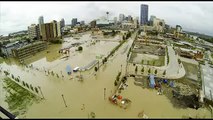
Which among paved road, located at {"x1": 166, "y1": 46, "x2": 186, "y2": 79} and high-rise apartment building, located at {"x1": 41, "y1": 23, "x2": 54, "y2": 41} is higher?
high-rise apartment building, located at {"x1": 41, "y1": 23, "x2": 54, "y2": 41}

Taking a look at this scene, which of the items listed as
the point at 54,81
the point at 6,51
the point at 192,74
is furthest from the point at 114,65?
the point at 6,51

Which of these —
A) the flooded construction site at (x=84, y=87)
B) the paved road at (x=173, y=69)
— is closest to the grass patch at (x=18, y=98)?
the flooded construction site at (x=84, y=87)

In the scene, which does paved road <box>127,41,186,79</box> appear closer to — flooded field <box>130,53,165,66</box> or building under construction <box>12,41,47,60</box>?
flooded field <box>130,53,165,66</box>

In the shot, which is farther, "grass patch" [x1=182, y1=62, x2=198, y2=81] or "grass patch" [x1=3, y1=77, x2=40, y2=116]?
"grass patch" [x1=182, y1=62, x2=198, y2=81]

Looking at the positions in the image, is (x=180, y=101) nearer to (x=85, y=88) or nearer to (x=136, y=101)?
(x=136, y=101)

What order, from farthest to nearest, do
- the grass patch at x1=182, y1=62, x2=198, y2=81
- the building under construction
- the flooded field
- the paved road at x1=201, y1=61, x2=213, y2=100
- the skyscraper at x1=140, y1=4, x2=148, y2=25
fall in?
the skyscraper at x1=140, y1=4, x2=148, y2=25
the building under construction
the flooded field
the grass patch at x1=182, y1=62, x2=198, y2=81
the paved road at x1=201, y1=61, x2=213, y2=100

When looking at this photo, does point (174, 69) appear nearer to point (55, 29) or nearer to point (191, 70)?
point (191, 70)

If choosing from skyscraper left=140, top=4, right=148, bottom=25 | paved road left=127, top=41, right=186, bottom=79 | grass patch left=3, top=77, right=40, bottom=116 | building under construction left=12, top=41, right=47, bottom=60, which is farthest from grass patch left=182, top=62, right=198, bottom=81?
skyscraper left=140, top=4, right=148, bottom=25

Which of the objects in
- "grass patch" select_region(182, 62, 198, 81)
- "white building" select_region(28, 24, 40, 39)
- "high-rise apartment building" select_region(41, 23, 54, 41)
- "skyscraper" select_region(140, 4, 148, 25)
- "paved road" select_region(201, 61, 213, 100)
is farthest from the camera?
"skyscraper" select_region(140, 4, 148, 25)
